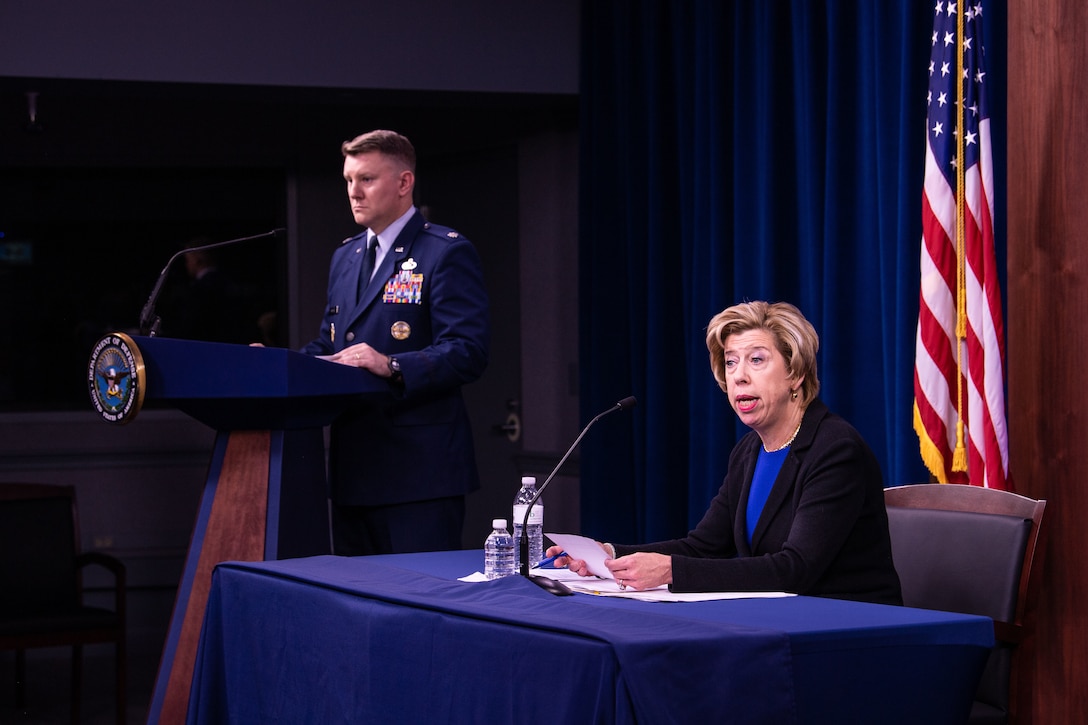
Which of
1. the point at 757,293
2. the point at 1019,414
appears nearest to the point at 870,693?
the point at 1019,414

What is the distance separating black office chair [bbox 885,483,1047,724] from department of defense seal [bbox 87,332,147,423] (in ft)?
4.93

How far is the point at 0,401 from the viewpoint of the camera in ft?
21.2

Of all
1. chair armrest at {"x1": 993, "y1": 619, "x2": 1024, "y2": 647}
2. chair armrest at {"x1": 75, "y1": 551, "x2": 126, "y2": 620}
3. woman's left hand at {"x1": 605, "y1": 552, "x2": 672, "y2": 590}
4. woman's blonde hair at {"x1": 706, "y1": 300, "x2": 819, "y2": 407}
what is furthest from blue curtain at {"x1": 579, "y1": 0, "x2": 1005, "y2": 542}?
chair armrest at {"x1": 75, "y1": 551, "x2": 126, "y2": 620}

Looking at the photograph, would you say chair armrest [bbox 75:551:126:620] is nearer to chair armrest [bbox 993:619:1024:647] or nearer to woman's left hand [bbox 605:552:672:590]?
woman's left hand [bbox 605:552:672:590]

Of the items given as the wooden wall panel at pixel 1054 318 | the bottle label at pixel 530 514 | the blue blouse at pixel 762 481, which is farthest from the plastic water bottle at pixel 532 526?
the wooden wall panel at pixel 1054 318

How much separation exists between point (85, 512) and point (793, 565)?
501cm

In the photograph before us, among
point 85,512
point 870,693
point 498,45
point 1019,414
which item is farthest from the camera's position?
point 85,512

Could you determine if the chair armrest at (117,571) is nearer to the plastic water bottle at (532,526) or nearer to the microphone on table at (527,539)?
the plastic water bottle at (532,526)

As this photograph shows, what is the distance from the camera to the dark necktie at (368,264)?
3318mm

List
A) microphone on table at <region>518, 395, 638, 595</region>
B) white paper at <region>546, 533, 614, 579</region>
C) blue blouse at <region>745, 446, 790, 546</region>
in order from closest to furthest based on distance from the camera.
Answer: microphone on table at <region>518, 395, 638, 595</region>
white paper at <region>546, 533, 614, 579</region>
blue blouse at <region>745, 446, 790, 546</region>

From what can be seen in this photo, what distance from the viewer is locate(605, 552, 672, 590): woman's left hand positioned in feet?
6.69

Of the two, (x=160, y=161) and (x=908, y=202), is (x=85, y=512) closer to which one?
(x=160, y=161)

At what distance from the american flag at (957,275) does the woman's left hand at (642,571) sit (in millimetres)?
1414

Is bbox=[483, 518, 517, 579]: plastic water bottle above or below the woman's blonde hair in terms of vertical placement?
below
